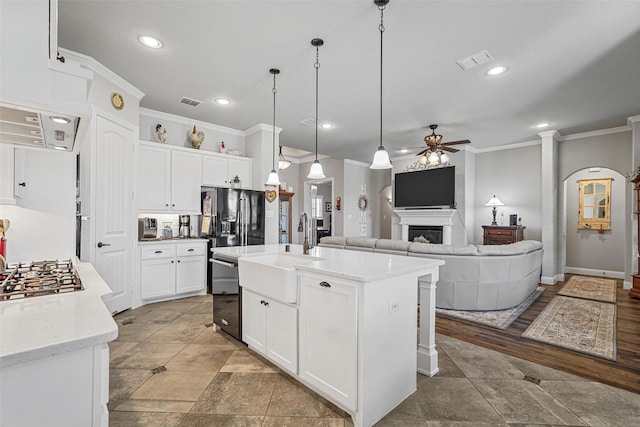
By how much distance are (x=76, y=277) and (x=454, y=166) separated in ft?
21.6

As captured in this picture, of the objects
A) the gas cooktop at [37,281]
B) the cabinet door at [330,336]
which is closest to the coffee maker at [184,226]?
the gas cooktop at [37,281]

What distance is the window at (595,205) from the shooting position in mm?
6191

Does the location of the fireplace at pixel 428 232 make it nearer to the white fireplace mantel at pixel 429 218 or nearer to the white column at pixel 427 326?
the white fireplace mantel at pixel 429 218

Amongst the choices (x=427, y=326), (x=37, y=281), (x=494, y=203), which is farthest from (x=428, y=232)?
(x=37, y=281)

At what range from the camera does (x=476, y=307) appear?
369cm

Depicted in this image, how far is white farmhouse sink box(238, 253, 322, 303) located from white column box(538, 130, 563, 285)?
5345 mm

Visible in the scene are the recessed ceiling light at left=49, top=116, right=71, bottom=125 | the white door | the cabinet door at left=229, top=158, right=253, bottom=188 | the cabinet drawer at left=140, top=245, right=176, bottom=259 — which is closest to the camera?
the recessed ceiling light at left=49, top=116, right=71, bottom=125

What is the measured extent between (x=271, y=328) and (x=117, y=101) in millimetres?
3242

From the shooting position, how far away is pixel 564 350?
8.91 ft

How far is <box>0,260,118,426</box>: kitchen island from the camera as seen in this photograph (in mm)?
781

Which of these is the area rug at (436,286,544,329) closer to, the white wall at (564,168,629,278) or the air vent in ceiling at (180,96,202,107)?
the white wall at (564,168,629,278)

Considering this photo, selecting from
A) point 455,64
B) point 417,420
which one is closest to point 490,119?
point 455,64

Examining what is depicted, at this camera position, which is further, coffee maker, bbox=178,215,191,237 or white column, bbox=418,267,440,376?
coffee maker, bbox=178,215,191,237

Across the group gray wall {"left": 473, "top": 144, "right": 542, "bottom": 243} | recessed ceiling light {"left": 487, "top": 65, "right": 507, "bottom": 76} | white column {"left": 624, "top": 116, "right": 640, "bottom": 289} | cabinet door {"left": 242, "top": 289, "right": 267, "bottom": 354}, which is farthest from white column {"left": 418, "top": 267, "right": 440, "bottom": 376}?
gray wall {"left": 473, "top": 144, "right": 542, "bottom": 243}
